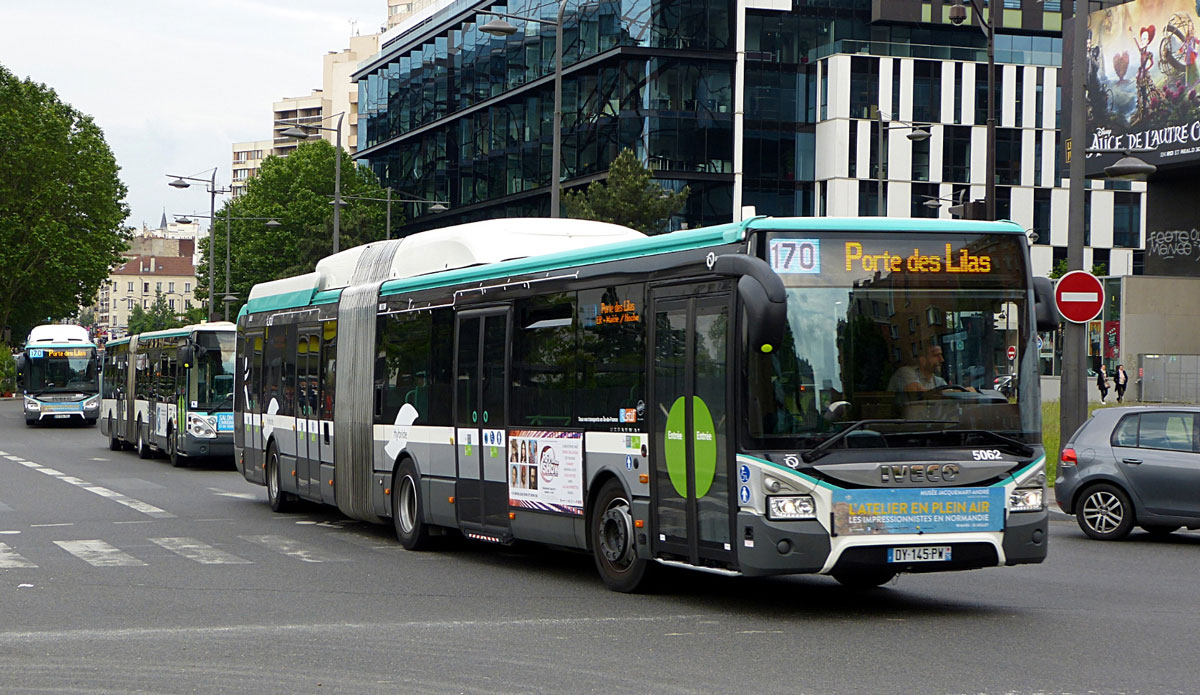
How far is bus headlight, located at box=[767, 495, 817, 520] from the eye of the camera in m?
10.1

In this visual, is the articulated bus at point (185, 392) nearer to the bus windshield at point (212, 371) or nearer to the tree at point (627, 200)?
the bus windshield at point (212, 371)

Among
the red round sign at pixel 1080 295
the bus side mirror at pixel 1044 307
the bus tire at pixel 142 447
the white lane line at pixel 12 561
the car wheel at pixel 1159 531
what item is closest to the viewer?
the bus side mirror at pixel 1044 307

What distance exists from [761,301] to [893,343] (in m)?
1.11

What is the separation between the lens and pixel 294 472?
19.2 metres

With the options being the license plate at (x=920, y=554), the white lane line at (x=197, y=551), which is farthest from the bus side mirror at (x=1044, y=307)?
the white lane line at (x=197, y=551)

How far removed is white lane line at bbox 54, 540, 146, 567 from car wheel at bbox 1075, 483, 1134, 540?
9339 millimetres

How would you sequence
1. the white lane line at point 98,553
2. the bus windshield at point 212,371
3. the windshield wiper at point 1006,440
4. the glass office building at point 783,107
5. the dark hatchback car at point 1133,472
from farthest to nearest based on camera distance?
the glass office building at point 783,107, the bus windshield at point 212,371, the dark hatchback car at point 1133,472, the white lane line at point 98,553, the windshield wiper at point 1006,440

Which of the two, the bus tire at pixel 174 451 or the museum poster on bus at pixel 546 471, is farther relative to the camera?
the bus tire at pixel 174 451

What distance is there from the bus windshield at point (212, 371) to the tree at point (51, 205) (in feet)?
145

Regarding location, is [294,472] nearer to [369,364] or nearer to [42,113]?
[369,364]

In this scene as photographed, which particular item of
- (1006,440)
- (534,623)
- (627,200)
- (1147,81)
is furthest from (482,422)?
(627,200)

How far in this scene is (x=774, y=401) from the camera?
10117 mm

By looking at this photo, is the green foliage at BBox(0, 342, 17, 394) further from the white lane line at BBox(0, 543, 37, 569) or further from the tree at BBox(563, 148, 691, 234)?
the white lane line at BBox(0, 543, 37, 569)

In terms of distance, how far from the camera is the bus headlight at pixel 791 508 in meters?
10.1
